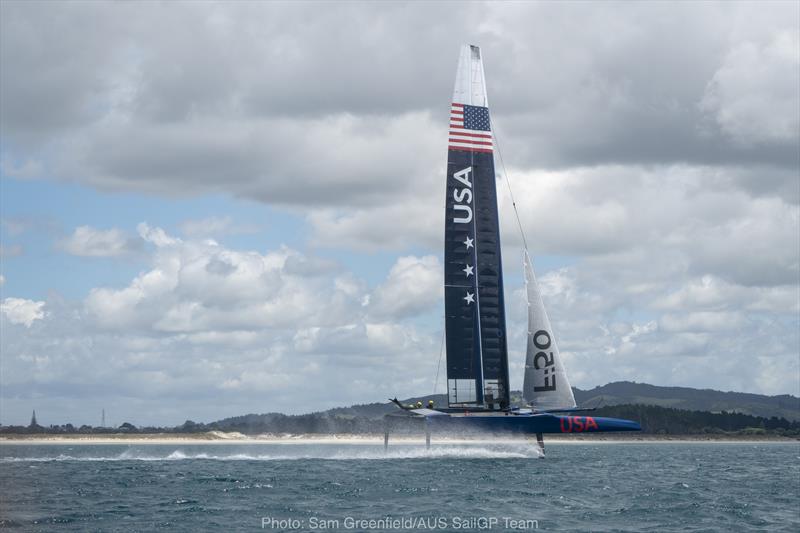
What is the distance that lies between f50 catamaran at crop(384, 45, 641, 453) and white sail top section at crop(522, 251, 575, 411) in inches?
2.4

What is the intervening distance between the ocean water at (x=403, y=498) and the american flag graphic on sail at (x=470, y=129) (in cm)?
1823

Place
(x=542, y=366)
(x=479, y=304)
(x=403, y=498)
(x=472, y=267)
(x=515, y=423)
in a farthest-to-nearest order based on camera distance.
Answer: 1. (x=542, y=366)
2. (x=479, y=304)
3. (x=472, y=267)
4. (x=515, y=423)
5. (x=403, y=498)

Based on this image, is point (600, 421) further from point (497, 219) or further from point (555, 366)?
point (497, 219)

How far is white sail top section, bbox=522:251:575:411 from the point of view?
64.0m

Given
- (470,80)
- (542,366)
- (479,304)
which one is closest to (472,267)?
(479,304)

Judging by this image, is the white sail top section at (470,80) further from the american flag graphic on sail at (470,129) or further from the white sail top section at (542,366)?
the white sail top section at (542,366)

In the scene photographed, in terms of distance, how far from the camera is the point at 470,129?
64438 mm

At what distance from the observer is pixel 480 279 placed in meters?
63.7

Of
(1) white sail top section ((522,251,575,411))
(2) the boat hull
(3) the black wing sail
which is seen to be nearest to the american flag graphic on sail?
(3) the black wing sail

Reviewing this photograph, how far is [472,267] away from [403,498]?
972 inches

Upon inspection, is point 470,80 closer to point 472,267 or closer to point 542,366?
point 472,267

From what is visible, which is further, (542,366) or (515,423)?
(542,366)

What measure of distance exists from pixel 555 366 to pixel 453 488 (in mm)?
20911

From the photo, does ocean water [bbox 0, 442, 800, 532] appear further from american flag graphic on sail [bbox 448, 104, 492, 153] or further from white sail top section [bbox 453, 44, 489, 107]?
white sail top section [bbox 453, 44, 489, 107]
